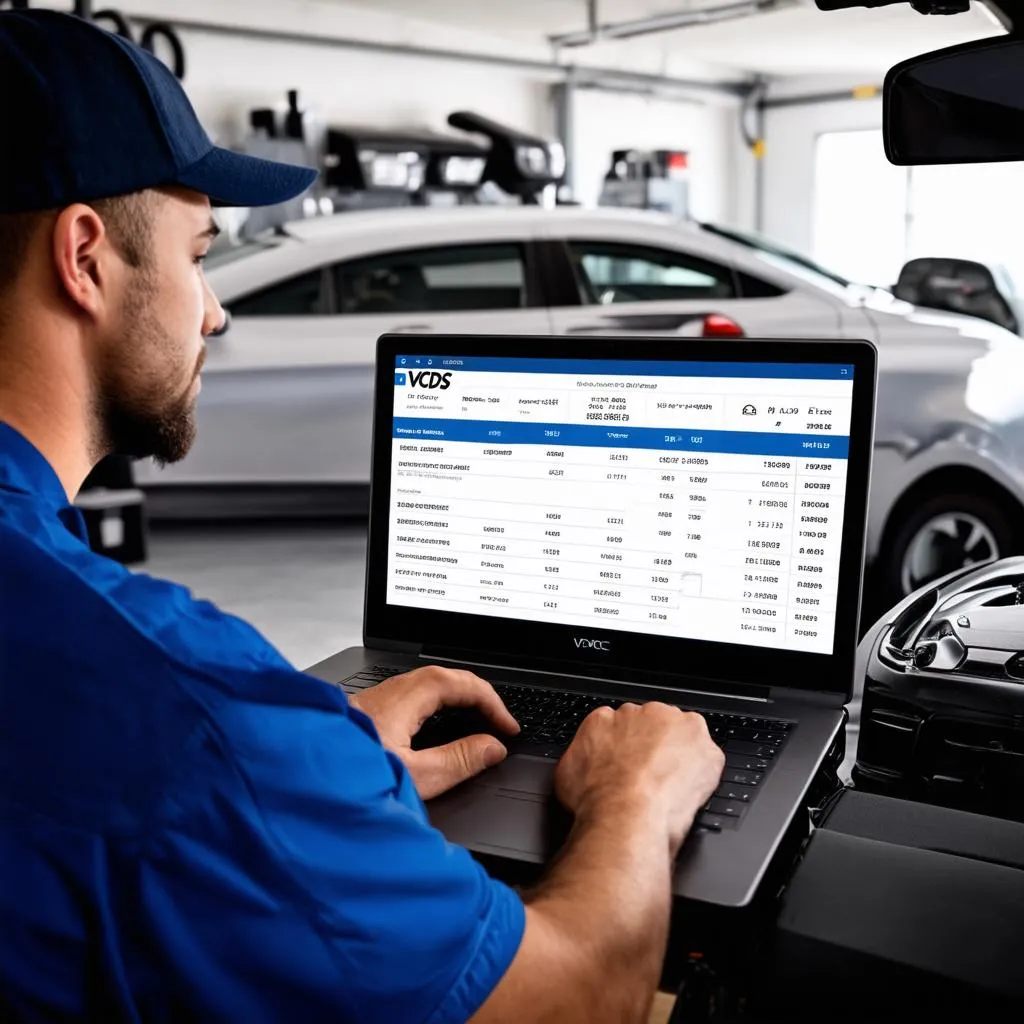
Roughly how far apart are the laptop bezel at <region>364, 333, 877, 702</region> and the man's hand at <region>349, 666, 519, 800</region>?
0.16 meters

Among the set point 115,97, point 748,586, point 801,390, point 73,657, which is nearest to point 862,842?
point 748,586

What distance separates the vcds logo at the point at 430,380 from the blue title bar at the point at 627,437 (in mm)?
42

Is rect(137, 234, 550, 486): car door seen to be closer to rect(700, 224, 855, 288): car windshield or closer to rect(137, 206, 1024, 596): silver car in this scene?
rect(137, 206, 1024, 596): silver car

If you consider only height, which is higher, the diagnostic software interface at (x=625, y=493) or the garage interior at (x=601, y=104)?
the garage interior at (x=601, y=104)

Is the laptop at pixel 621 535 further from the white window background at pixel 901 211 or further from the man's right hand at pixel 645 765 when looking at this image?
the white window background at pixel 901 211

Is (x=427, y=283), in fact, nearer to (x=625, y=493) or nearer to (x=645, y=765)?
(x=625, y=493)

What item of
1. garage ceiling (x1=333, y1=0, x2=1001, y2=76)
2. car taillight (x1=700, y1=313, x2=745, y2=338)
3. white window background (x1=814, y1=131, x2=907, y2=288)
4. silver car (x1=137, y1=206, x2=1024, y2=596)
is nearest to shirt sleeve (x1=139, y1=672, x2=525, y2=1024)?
silver car (x1=137, y1=206, x2=1024, y2=596)

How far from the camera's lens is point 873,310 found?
15.7ft

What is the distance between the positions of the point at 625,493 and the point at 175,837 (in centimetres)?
79

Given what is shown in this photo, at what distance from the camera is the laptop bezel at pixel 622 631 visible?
1.27 meters

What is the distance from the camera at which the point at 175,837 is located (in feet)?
2.18

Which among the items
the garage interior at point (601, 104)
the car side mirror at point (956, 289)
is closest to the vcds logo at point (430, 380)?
the garage interior at point (601, 104)

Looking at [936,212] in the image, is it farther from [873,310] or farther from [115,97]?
[115,97]

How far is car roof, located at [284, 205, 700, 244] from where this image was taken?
16.5 ft
